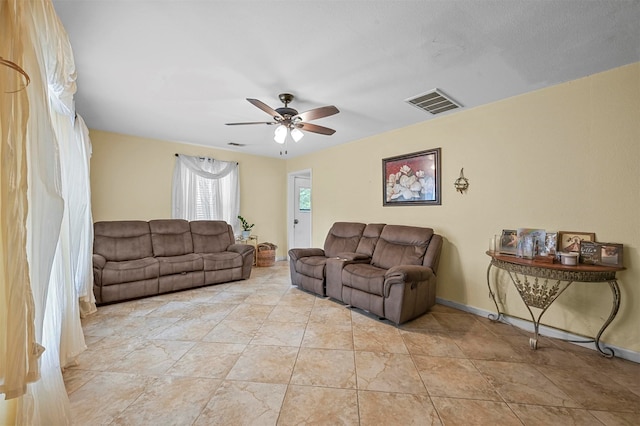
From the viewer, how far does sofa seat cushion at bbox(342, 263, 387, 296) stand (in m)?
2.78

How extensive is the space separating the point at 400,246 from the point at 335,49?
7.91ft

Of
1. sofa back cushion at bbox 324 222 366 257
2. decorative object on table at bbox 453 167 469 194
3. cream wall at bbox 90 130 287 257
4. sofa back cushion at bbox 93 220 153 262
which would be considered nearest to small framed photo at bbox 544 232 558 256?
decorative object on table at bbox 453 167 469 194

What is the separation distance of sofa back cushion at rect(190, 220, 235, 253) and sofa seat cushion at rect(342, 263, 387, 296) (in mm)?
2545

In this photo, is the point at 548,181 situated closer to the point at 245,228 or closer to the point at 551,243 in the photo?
the point at 551,243

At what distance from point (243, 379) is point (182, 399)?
1.24ft

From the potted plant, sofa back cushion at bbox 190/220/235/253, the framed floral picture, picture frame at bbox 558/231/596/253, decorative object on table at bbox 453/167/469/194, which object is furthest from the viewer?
the potted plant

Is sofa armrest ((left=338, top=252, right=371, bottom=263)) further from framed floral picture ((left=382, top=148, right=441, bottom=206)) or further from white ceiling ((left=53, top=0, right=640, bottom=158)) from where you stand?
white ceiling ((left=53, top=0, right=640, bottom=158))

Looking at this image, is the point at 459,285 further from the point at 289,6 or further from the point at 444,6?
the point at 289,6

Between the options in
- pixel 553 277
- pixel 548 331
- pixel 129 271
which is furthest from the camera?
pixel 129 271

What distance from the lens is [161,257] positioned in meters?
3.85

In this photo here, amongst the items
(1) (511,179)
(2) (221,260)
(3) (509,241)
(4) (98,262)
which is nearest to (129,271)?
(4) (98,262)

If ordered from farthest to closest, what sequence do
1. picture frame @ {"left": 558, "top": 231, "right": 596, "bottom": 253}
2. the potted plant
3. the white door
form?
1. the white door
2. the potted plant
3. picture frame @ {"left": 558, "top": 231, "right": 596, "bottom": 253}

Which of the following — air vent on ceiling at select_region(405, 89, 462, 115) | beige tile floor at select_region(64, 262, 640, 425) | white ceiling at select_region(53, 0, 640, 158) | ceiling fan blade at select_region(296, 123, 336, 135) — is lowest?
beige tile floor at select_region(64, 262, 640, 425)

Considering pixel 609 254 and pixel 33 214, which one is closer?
pixel 33 214
